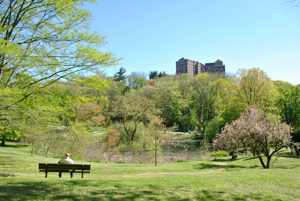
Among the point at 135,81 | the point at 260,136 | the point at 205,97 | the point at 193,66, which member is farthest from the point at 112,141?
the point at 193,66

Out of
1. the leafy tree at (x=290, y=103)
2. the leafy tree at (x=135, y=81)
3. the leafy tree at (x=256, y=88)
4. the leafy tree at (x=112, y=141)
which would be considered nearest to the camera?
the leafy tree at (x=112, y=141)

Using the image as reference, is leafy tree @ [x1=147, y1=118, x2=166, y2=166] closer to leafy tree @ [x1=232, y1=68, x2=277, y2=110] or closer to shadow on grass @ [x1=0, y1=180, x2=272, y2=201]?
shadow on grass @ [x1=0, y1=180, x2=272, y2=201]

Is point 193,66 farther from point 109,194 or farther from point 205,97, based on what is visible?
point 109,194

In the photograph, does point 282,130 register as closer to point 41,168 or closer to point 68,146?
point 41,168

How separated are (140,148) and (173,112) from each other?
112 feet

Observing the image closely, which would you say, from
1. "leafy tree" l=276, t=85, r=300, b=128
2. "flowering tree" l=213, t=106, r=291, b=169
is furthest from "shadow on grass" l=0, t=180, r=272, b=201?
"leafy tree" l=276, t=85, r=300, b=128

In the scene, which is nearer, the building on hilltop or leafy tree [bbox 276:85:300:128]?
leafy tree [bbox 276:85:300:128]

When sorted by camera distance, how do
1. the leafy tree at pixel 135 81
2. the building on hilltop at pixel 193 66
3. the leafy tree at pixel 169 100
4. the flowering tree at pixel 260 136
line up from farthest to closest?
the building on hilltop at pixel 193 66, the leafy tree at pixel 135 81, the leafy tree at pixel 169 100, the flowering tree at pixel 260 136

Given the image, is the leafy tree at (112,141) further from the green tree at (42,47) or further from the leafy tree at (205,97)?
the leafy tree at (205,97)

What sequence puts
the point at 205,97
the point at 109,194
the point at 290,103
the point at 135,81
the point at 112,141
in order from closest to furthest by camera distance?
the point at 109,194 → the point at 112,141 → the point at 290,103 → the point at 205,97 → the point at 135,81

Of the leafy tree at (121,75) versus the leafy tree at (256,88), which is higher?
the leafy tree at (121,75)

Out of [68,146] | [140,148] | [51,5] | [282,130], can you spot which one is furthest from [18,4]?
[140,148]

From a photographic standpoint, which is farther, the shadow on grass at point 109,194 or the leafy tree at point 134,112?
the leafy tree at point 134,112

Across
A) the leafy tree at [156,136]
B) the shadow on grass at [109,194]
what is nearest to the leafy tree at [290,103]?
the leafy tree at [156,136]
